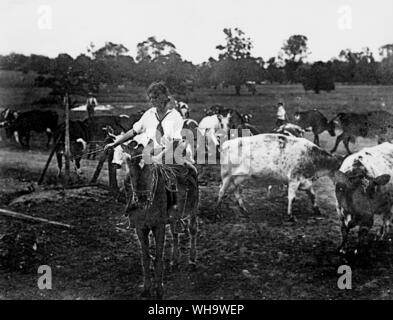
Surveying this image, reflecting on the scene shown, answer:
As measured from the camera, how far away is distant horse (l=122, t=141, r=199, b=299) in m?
5.26

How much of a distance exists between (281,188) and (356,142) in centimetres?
139

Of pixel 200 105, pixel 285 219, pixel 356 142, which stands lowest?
pixel 285 219

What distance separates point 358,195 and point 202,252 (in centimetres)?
214

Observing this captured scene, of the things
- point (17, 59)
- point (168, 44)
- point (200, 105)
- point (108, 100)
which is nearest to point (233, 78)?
point (200, 105)

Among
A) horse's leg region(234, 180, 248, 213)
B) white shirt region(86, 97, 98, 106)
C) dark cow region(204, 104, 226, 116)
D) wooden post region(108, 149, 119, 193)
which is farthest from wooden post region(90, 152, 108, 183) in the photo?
horse's leg region(234, 180, 248, 213)

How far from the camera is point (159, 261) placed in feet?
19.0

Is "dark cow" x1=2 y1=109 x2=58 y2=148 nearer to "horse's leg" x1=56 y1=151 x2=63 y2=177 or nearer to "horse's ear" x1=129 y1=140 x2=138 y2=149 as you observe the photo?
"horse's leg" x1=56 y1=151 x2=63 y2=177

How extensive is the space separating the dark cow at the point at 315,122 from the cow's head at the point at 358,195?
1.67 metres

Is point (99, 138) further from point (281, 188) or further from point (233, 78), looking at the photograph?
point (281, 188)

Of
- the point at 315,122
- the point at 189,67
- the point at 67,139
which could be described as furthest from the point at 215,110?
the point at 67,139

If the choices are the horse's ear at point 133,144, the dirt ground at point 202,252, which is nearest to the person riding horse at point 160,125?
the horse's ear at point 133,144

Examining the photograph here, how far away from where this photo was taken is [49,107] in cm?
793

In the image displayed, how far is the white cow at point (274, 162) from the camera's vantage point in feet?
26.1

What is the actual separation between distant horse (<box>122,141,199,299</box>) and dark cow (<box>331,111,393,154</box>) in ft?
9.38
